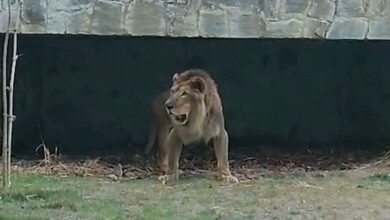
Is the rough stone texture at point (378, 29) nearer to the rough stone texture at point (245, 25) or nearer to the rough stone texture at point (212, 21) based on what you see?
the rough stone texture at point (245, 25)

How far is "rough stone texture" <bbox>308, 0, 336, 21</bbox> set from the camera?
32.6ft

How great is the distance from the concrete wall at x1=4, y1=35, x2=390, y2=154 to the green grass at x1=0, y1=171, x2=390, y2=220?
318 centimetres

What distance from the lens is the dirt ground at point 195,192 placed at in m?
7.61

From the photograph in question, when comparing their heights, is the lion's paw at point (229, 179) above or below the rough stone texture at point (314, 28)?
below

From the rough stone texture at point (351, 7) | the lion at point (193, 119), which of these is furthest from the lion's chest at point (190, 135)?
the rough stone texture at point (351, 7)

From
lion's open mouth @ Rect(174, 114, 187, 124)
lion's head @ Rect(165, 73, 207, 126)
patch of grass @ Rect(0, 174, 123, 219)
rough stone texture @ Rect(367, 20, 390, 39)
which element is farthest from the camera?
rough stone texture @ Rect(367, 20, 390, 39)

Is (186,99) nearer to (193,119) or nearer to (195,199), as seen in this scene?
(193,119)

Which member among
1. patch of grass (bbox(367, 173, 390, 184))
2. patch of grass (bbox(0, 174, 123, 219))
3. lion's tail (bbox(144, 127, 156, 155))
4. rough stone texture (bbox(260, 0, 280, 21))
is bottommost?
lion's tail (bbox(144, 127, 156, 155))

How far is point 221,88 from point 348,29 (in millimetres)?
3277

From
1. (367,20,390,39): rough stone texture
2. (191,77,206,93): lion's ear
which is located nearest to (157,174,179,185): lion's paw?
(191,77,206,93): lion's ear

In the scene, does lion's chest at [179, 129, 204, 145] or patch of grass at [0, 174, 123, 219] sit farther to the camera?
lion's chest at [179, 129, 204, 145]

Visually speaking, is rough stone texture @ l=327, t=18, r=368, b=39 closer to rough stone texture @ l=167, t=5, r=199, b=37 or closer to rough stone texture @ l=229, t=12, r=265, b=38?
rough stone texture @ l=229, t=12, r=265, b=38

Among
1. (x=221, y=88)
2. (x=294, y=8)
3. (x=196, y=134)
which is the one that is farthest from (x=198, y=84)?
(x=221, y=88)

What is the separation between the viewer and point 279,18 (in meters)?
9.88
